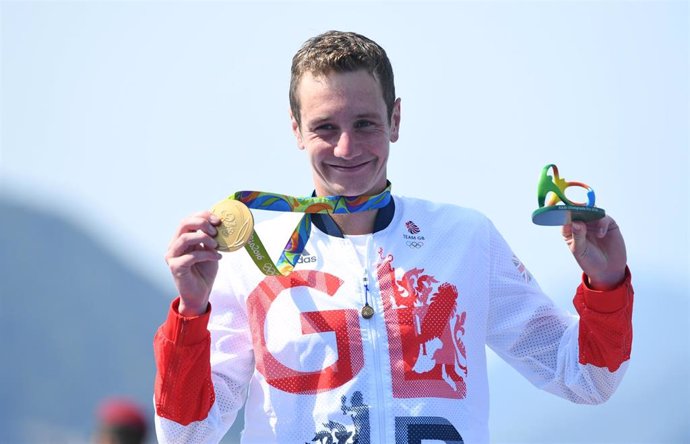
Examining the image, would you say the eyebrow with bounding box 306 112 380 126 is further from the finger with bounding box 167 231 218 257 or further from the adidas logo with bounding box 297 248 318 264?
the finger with bounding box 167 231 218 257

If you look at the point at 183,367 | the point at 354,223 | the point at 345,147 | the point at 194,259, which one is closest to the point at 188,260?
the point at 194,259

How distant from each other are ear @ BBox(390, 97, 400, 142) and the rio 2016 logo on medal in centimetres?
70

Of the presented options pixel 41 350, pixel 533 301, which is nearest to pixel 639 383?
pixel 533 301

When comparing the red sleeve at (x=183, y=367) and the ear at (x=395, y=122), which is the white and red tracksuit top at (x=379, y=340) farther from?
the ear at (x=395, y=122)

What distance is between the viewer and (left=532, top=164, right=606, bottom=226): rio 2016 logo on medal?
470 cm

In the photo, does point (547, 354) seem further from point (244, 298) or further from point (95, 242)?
point (95, 242)

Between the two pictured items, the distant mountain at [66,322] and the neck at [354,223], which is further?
the distant mountain at [66,322]

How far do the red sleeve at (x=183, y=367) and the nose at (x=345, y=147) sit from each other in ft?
2.37

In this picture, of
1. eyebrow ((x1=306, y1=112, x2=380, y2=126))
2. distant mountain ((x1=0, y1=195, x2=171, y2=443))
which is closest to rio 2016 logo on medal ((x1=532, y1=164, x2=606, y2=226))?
eyebrow ((x1=306, y1=112, x2=380, y2=126))

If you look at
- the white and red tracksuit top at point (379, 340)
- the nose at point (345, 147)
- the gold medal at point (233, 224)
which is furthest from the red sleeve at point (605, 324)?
the gold medal at point (233, 224)

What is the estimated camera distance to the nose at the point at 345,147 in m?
4.97

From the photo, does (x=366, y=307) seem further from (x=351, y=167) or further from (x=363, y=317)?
(x=351, y=167)

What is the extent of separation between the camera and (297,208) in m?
5.12

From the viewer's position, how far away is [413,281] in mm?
5129
